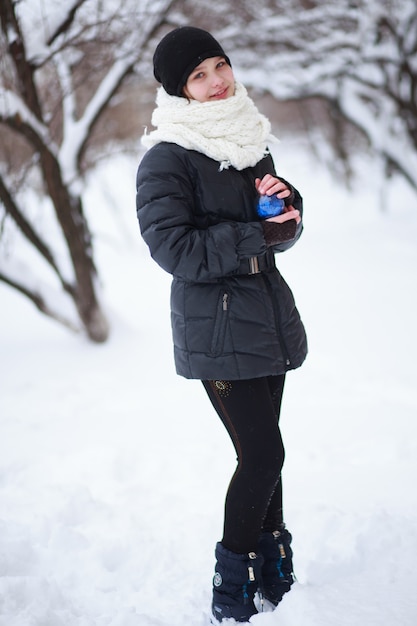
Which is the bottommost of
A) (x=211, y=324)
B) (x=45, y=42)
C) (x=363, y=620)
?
(x=363, y=620)

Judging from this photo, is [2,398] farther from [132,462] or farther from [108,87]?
[108,87]

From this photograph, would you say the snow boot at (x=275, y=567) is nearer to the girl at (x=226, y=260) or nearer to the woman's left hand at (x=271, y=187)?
the girl at (x=226, y=260)

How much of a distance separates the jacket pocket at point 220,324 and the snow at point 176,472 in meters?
0.82

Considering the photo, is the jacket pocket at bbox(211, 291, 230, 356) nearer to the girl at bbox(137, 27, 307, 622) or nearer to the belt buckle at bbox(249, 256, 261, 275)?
the girl at bbox(137, 27, 307, 622)

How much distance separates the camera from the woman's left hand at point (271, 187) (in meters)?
1.80

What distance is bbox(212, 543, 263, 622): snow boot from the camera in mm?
1890

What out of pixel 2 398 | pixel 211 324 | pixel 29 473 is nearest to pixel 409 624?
pixel 211 324

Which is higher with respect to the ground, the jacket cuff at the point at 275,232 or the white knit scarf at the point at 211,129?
the white knit scarf at the point at 211,129

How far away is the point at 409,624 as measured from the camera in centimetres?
175

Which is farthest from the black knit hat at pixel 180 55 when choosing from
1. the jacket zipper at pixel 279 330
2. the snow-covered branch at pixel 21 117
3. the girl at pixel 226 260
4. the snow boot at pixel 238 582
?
the snow-covered branch at pixel 21 117

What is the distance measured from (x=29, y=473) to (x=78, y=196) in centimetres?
274

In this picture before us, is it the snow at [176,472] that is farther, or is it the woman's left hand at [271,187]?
the snow at [176,472]

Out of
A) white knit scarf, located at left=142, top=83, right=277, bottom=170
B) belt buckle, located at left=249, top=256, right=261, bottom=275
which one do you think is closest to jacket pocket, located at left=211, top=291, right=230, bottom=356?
belt buckle, located at left=249, top=256, right=261, bottom=275

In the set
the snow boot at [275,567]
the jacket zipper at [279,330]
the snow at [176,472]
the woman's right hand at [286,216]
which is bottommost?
the snow at [176,472]
